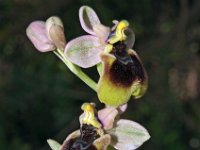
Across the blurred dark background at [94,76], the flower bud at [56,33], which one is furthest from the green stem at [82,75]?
the blurred dark background at [94,76]

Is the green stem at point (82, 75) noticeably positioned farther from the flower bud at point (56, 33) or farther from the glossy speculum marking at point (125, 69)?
the glossy speculum marking at point (125, 69)

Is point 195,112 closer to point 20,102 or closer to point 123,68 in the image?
point 20,102

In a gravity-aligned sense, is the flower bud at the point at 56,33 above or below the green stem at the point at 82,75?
above

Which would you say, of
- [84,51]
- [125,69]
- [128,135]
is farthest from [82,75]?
[128,135]

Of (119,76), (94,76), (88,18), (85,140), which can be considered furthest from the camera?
(94,76)

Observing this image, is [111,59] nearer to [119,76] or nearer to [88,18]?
[119,76]

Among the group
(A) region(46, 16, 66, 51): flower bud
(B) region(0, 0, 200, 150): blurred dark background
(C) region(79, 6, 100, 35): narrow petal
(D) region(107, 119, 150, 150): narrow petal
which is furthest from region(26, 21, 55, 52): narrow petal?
(B) region(0, 0, 200, 150): blurred dark background

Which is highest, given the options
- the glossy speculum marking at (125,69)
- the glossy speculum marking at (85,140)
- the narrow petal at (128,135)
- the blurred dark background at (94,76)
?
the glossy speculum marking at (125,69)
